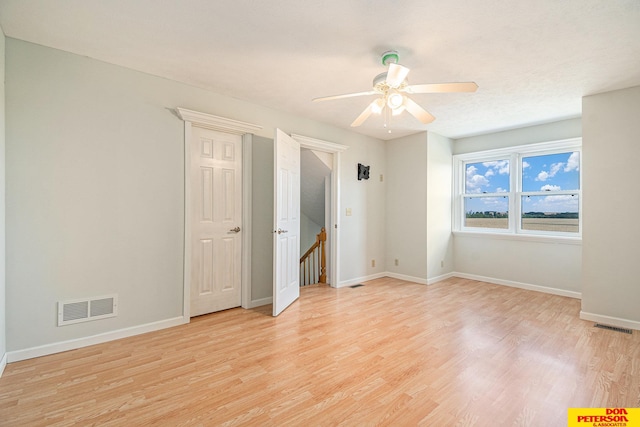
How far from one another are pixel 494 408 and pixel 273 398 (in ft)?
4.45

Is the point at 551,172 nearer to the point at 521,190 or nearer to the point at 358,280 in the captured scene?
the point at 521,190

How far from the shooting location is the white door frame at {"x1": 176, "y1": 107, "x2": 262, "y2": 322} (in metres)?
3.05

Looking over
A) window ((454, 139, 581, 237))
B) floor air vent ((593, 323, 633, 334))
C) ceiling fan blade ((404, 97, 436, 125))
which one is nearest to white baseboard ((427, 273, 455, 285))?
window ((454, 139, 581, 237))

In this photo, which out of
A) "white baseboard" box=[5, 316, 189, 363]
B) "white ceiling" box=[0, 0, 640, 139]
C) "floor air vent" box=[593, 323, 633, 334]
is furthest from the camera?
"floor air vent" box=[593, 323, 633, 334]

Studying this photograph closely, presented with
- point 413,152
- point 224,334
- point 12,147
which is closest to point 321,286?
point 224,334

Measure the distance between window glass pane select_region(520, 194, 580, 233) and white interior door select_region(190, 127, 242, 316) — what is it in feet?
14.4

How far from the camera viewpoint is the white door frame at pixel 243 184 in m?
3.05

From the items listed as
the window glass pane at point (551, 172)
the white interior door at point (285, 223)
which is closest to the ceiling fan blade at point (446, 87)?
the white interior door at point (285, 223)

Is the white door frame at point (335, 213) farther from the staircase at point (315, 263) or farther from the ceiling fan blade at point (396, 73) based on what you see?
the ceiling fan blade at point (396, 73)

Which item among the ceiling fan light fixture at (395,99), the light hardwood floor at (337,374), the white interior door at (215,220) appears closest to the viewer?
the light hardwood floor at (337,374)

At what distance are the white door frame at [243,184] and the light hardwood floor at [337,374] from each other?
362 mm

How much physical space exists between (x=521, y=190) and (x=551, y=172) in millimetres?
455

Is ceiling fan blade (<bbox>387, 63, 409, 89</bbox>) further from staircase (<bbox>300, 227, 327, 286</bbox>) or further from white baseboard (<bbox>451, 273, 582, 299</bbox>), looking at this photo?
white baseboard (<bbox>451, 273, 582, 299</bbox>)

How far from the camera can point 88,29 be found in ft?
7.05
